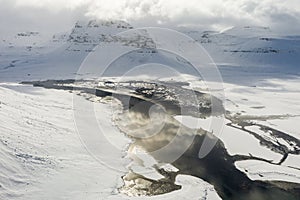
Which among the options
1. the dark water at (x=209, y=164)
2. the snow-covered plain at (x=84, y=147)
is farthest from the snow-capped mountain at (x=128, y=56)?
the dark water at (x=209, y=164)

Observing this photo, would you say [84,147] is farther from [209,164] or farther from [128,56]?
[128,56]

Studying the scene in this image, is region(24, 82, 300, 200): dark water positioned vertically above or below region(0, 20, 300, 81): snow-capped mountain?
below

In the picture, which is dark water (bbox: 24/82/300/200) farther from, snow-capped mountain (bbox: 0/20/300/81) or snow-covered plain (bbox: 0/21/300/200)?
snow-capped mountain (bbox: 0/20/300/81)

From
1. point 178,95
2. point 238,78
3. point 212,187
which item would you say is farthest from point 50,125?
point 238,78

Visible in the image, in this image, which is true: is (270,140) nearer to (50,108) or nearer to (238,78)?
(50,108)

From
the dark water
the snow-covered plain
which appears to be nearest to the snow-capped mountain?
the snow-covered plain

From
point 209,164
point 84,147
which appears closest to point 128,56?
point 84,147

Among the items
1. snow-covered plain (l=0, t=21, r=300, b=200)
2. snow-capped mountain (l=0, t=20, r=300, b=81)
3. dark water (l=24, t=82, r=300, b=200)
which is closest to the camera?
snow-covered plain (l=0, t=21, r=300, b=200)

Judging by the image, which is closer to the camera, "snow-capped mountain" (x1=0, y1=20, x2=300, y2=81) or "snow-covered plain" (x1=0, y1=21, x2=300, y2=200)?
"snow-covered plain" (x1=0, y1=21, x2=300, y2=200)

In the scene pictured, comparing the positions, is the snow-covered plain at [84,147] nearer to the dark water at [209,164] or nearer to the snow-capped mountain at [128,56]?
the dark water at [209,164]

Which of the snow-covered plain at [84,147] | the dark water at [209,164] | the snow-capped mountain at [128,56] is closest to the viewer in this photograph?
the snow-covered plain at [84,147]

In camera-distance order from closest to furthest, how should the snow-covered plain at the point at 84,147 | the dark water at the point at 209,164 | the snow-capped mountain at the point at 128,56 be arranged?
the snow-covered plain at the point at 84,147 → the dark water at the point at 209,164 → the snow-capped mountain at the point at 128,56
